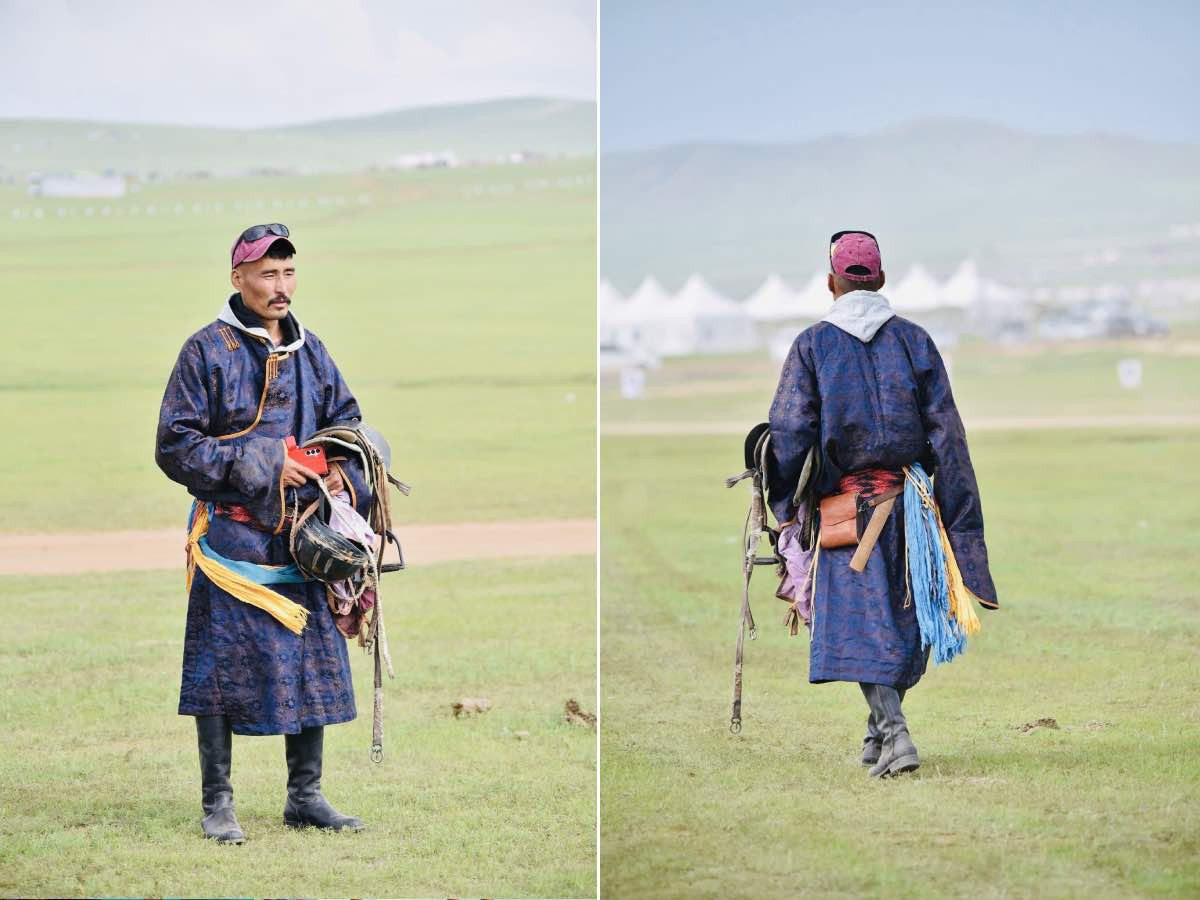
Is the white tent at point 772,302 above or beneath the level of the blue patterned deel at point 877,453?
above

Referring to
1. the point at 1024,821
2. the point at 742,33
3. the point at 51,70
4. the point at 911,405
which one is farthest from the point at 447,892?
the point at 742,33

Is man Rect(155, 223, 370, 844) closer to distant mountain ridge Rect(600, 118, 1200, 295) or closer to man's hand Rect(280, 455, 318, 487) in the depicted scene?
man's hand Rect(280, 455, 318, 487)

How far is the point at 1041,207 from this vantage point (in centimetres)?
2408

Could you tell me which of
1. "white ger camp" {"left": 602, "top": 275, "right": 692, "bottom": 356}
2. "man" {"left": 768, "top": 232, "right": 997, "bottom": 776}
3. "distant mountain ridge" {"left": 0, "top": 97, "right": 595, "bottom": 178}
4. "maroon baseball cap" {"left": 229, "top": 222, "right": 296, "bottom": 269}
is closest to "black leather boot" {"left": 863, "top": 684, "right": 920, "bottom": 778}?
"man" {"left": 768, "top": 232, "right": 997, "bottom": 776}

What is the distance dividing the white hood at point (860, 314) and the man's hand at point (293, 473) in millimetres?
1575

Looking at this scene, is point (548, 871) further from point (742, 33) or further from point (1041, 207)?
point (1041, 207)

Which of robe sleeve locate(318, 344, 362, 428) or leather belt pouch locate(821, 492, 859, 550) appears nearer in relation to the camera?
robe sleeve locate(318, 344, 362, 428)

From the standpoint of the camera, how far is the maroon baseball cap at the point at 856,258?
555 cm

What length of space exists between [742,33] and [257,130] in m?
5.05

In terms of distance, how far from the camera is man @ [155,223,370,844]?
16.3ft

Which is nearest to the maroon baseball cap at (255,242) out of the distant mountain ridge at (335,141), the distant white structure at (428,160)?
the distant mountain ridge at (335,141)

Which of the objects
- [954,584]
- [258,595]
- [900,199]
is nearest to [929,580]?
[954,584]

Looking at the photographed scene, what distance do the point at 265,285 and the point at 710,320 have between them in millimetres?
18526

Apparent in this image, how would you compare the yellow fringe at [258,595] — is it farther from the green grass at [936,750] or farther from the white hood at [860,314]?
the white hood at [860,314]
